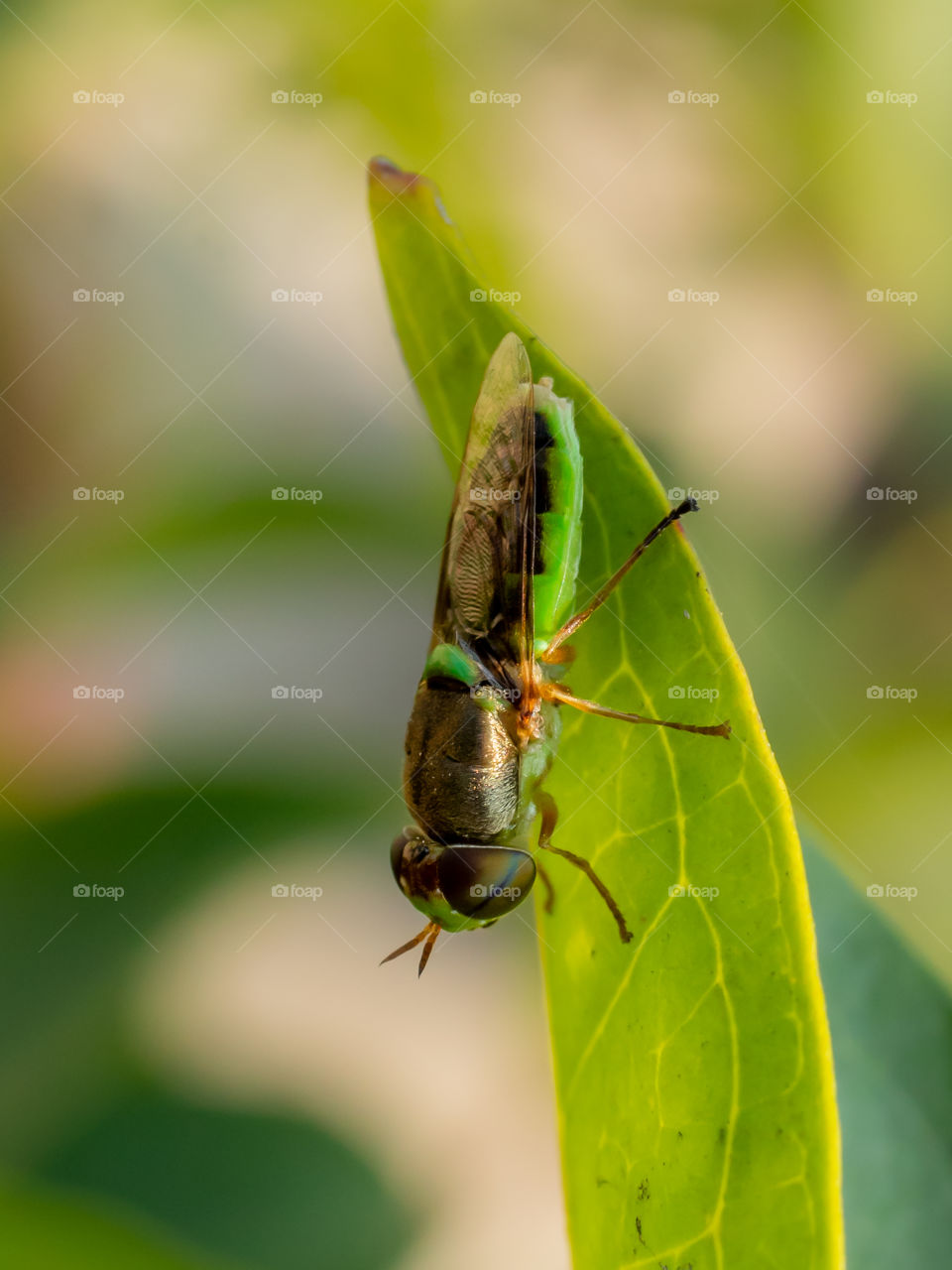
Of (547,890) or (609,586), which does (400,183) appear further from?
(547,890)

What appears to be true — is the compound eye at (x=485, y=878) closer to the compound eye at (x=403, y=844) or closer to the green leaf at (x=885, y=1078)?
the compound eye at (x=403, y=844)

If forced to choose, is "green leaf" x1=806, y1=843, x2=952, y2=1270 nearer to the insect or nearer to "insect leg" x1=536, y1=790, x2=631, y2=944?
"insect leg" x1=536, y1=790, x2=631, y2=944

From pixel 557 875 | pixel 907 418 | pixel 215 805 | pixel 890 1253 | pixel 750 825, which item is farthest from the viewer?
pixel 907 418

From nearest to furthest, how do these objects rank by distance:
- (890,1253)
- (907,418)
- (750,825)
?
(750,825)
(890,1253)
(907,418)

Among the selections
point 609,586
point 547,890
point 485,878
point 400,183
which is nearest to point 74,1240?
point 485,878

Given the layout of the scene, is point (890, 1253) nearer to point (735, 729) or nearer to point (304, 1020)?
point (735, 729)

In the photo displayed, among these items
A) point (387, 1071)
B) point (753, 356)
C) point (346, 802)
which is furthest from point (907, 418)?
point (387, 1071)

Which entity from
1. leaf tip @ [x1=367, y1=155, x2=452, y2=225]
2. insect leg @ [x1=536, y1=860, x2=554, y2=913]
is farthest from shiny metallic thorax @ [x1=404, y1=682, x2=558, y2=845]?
leaf tip @ [x1=367, y1=155, x2=452, y2=225]
